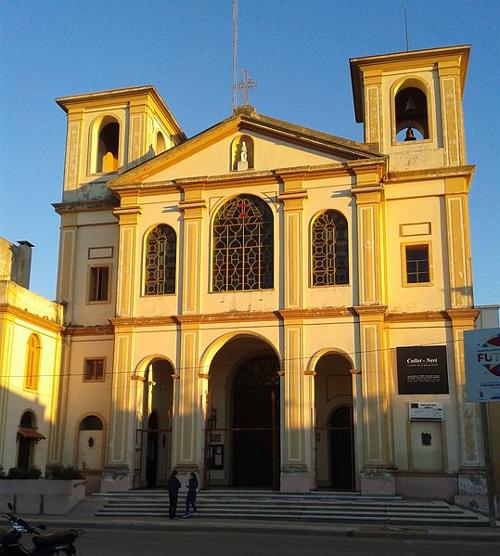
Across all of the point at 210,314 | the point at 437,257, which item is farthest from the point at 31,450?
the point at 437,257

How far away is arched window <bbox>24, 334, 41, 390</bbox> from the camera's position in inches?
1111

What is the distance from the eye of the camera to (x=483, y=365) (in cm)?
→ 2114

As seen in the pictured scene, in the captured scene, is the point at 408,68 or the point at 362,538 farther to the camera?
the point at 408,68

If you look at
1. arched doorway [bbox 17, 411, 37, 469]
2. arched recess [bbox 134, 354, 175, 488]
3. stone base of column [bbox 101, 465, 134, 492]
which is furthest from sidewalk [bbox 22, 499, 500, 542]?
arched recess [bbox 134, 354, 175, 488]

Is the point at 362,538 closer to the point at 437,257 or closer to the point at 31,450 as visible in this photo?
the point at 437,257

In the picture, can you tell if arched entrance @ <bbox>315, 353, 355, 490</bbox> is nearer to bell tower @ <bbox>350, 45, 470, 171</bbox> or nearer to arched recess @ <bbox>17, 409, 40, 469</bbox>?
bell tower @ <bbox>350, 45, 470, 171</bbox>

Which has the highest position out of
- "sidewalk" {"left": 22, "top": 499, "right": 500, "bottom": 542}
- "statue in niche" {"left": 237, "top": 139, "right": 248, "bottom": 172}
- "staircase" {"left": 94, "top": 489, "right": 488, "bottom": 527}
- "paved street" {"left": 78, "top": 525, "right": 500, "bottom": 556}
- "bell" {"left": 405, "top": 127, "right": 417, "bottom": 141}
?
"bell" {"left": 405, "top": 127, "right": 417, "bottom": 141}

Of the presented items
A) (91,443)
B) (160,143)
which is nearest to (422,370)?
(91,443)

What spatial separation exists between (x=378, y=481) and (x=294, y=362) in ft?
16.1

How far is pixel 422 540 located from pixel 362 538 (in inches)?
58.9

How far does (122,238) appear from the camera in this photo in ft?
96.0

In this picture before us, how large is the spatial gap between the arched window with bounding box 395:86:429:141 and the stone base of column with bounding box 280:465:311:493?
1417cm

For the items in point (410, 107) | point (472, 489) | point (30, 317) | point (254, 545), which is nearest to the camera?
point (254, 545)

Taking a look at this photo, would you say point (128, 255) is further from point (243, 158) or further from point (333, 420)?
point (333, 420)
